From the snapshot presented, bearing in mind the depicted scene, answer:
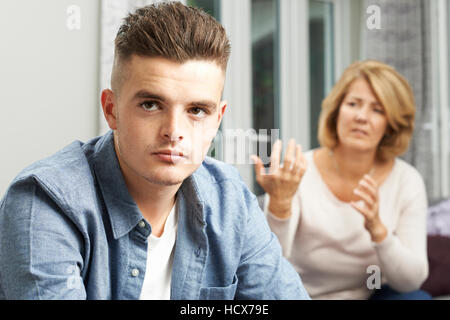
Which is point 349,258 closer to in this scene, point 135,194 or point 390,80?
point 390,80

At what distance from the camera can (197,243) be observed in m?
0.72

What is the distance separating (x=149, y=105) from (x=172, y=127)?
6 cm

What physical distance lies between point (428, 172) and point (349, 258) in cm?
103

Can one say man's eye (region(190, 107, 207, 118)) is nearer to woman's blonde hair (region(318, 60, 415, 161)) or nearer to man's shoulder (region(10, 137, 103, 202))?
man's shoulder (region(10, 137, 103, 202))

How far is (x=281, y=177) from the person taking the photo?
1010mm

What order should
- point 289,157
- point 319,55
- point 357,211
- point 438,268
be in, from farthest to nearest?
1. point 319,55
2. point 438,268
3. point 357,211
4. point 289,157

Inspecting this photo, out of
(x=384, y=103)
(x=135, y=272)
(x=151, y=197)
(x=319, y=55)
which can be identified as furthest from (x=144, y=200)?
(x=319, y=55)

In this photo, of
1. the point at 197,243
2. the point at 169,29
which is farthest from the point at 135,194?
the point at 169,29

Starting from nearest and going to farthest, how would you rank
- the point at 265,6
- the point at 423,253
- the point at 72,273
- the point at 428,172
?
the point at 72,273
the point at 423,253
the point at 265,6
the point at 428,172

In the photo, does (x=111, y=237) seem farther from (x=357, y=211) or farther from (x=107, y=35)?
(x=357, y=211)

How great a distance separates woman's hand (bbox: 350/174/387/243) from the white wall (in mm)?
658

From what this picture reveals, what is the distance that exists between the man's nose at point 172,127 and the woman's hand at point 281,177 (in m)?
0.43

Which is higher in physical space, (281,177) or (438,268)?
(281,177)
